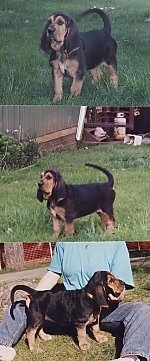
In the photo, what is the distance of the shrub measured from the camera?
279 cm

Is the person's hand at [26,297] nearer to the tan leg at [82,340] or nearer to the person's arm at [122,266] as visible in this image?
the tan leg at [82,340]

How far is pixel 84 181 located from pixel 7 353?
2.24ft

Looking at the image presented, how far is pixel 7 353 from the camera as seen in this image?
2861mm

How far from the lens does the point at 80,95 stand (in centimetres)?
275

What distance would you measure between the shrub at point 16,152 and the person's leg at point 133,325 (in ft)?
2.07

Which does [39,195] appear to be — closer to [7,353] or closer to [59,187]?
[59,187]

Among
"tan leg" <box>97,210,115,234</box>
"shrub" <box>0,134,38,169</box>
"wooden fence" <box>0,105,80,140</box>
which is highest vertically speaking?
"wooden fence" <box>0,105,80,140</box>

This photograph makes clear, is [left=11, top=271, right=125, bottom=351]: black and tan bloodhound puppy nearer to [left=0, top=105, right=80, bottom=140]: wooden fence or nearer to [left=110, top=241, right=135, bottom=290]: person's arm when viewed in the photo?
[left=110, top=241, right=135, bottom=290]: person's arm

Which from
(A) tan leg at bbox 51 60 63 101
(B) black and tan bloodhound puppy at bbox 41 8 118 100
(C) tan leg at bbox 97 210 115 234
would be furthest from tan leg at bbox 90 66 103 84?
(C) tan leg at bbox 97 210 115 234

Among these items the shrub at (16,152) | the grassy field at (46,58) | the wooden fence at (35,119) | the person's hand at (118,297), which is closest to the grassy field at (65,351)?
the person's hand at (118,297)

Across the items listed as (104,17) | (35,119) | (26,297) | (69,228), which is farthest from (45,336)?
(104,17)

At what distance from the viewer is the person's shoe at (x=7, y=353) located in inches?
112

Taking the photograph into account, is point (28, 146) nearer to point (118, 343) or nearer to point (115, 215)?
point (115, 215)

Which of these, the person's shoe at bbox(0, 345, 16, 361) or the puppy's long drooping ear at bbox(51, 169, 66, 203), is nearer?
the puppy's long drooping ear at bbox(51, 169, 66, 203)
